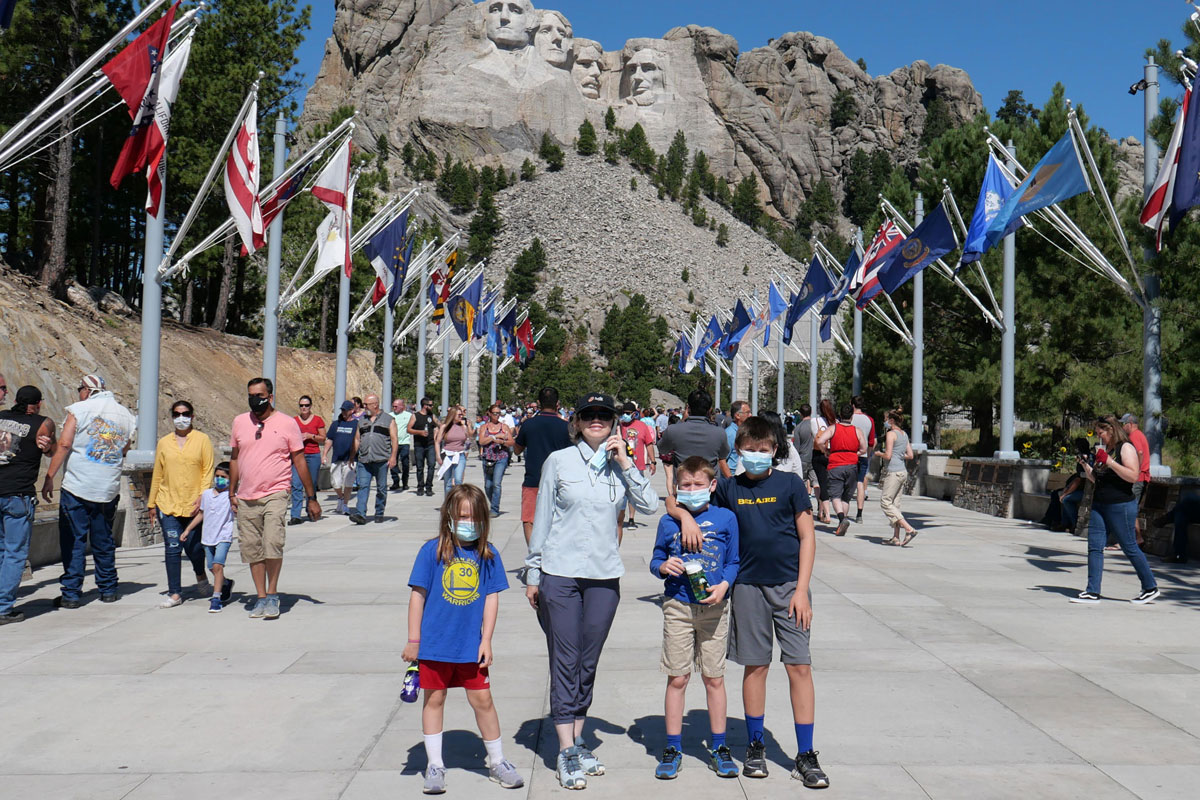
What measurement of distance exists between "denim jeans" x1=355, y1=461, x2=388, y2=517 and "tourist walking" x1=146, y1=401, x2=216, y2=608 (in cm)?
696

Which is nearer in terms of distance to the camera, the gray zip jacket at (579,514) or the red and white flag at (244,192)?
the gray zip jacket at (579,514)

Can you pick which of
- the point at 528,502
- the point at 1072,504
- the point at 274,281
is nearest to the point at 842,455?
the point at 1072,504

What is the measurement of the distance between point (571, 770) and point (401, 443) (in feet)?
54.8

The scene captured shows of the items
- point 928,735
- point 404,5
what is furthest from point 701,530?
point 404,5

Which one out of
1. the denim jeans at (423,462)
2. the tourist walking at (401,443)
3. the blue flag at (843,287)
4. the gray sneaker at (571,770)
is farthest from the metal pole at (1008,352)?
the gray sneaker at (571,770)

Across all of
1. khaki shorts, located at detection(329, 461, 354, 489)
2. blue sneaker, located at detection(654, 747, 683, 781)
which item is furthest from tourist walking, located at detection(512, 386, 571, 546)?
khaki shorts, located at detection(329, 461, 354, 489)

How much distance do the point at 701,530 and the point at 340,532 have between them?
11.1 m

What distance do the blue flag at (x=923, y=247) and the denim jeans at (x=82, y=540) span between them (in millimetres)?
14644

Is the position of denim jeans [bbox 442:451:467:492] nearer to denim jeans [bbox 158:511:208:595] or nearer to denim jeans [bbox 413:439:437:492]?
denim jeans [bbox 413:439:437:492]

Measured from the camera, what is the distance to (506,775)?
16.0 ft

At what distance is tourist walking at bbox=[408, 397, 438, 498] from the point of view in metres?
21.0

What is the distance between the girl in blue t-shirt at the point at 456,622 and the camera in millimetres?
4828

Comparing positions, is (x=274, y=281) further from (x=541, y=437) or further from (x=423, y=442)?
(x=541, y=437)

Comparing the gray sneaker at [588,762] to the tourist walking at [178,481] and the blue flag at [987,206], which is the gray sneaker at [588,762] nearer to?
the tourist walking at [178,481]
